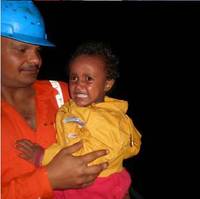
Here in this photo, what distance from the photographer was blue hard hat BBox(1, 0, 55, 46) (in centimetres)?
180

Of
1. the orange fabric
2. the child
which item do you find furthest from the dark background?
the orange fabric

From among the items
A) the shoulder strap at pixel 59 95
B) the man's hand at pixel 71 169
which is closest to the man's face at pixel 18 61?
the shoulder strap at pixel 59 95

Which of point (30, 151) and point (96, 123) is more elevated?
point (96, 123)

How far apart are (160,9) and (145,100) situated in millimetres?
1865

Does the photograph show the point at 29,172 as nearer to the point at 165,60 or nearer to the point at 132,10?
the point at 132,10

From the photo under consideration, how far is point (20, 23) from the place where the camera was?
1.85m

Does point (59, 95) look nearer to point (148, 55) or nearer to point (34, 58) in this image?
point (34, 58)

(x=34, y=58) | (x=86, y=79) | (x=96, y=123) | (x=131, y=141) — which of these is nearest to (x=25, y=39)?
(x=34, y=58)

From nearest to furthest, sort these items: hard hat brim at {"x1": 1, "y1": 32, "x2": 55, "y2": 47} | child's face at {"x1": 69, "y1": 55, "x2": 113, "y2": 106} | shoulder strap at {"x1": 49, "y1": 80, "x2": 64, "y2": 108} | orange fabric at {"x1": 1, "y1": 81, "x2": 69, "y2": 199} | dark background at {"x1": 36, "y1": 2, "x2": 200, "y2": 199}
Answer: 1. orange fabric at {"x1": 1, "y1": 81, "x2": 69, "y2": 199}
2. hard hat brim at {"x1": 1, "y1": 32, "x2": 55, "y2": 47}
3. child's face at {"x1": 69, "y1": 55, "x2": 113, "y2": 106}
4. shoulder strap at {"x1": 49, "y1": 80, "x2": 64, "y2": 108}
5. dark background at {"x1": 36, "y1": 2, "x2": 200, "y2": 199}

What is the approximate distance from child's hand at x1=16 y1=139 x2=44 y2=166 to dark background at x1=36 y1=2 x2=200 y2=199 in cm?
412

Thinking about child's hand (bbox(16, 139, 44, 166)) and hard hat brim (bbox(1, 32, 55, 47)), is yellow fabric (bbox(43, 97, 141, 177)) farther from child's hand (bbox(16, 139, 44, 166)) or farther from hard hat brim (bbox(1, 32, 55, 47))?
hard hat brim (bbox(1, 32, 55, 47))

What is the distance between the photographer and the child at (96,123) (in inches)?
71.6

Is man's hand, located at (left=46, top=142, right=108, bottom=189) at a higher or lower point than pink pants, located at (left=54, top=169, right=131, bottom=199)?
higher

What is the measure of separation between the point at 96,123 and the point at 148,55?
5.43 metres
